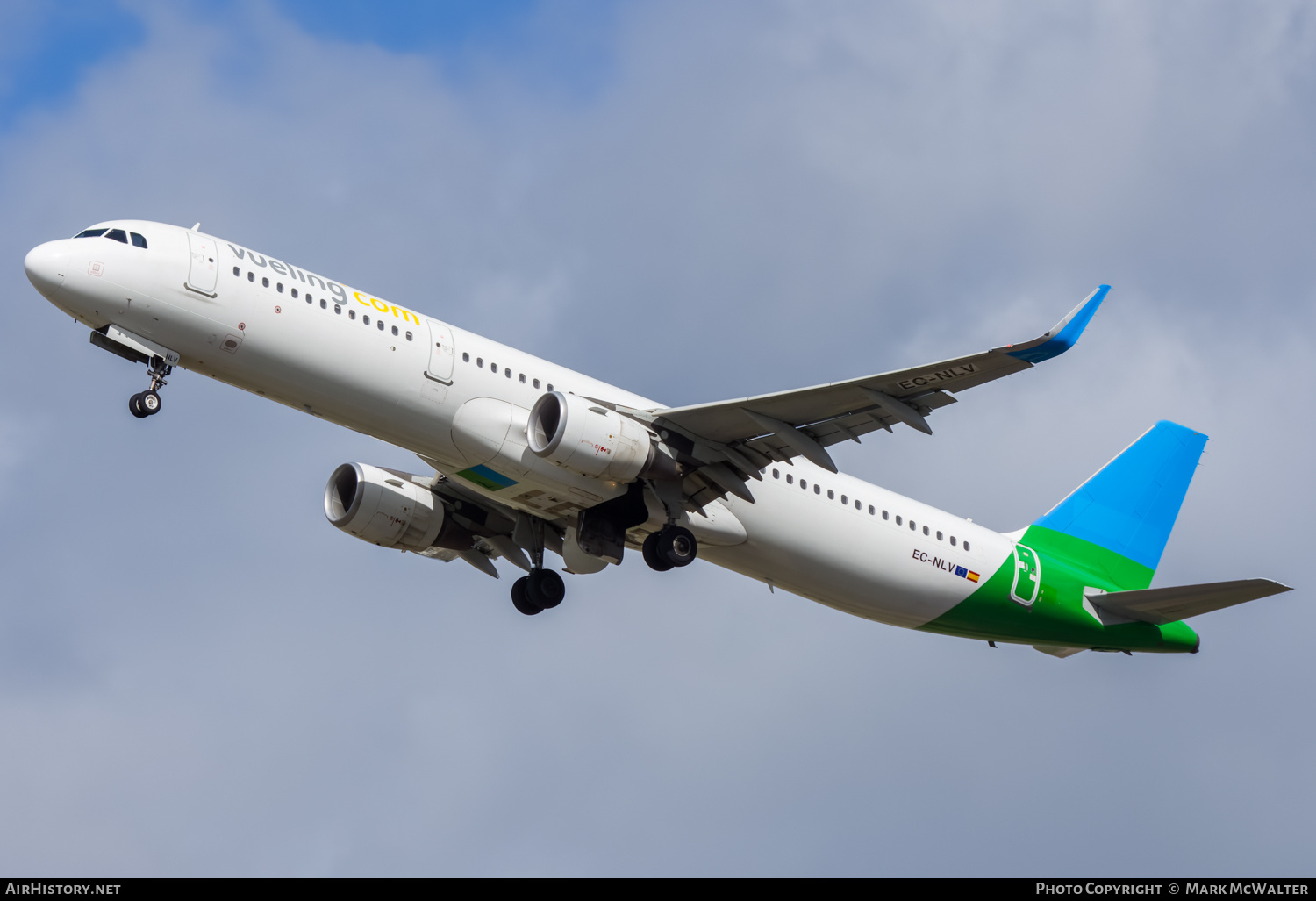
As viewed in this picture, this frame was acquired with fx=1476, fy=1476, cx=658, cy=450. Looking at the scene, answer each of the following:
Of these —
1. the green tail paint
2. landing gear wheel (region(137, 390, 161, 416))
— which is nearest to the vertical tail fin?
the green tail paint

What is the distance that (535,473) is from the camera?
28734 millimetres

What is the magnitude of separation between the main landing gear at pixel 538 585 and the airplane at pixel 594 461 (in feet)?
0.15

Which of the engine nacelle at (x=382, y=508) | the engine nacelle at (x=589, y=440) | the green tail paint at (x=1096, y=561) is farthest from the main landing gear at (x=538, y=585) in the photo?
the green tail paint at (x=1096, y=561)

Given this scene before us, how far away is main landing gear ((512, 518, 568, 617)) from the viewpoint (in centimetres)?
3388

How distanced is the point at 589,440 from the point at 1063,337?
29.4 ft

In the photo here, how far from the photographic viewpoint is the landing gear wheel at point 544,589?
33875mm

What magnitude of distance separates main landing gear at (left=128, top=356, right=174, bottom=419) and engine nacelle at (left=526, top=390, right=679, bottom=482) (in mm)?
6831

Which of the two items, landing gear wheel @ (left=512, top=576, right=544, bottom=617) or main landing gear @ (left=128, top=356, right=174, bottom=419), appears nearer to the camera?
main landing gear @ (left=128, top=356, right=174, bottom=419)

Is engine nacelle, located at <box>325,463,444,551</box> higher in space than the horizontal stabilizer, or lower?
higher

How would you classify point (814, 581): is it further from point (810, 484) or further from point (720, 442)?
point (720, 442)

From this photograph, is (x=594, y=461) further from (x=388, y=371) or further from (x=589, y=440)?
(x=388, y=371)

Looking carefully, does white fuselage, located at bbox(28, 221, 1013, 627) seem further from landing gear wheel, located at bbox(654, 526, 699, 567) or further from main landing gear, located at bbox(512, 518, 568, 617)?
main landing gear, located at bbox(512, 518, 568, 617)

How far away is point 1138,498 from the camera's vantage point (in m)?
38.5

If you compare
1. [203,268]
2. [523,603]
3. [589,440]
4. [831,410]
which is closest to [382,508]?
[523,603]
